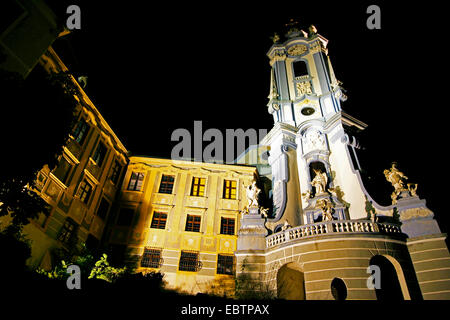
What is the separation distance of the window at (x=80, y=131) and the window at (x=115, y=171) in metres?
4.10

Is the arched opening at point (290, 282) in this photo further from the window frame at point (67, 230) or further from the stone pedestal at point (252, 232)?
the window frame at point (67, 230)

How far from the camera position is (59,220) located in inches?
688

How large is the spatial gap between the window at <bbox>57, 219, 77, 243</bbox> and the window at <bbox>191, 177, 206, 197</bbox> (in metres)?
9.55

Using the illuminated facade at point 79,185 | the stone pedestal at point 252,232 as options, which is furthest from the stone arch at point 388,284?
the illuminated facade at point 79,185

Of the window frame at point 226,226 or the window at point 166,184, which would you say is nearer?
the window frame at point 226,226

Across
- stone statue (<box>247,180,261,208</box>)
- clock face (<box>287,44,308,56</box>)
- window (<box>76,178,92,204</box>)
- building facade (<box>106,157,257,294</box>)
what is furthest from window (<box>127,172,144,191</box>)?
clock face (<box>287,44,308,56</box>)

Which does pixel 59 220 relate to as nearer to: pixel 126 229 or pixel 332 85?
pixel 126 229

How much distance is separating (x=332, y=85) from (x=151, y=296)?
25.9m

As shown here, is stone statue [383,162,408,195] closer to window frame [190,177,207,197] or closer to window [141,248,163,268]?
window frame [190,177,207,197]

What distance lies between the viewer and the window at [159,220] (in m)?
22.6

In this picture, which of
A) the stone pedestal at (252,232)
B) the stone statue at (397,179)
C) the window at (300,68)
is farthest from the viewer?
the window at (300,68)

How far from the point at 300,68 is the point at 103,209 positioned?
2564 cm

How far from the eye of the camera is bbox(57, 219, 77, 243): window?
1766 centimetres
